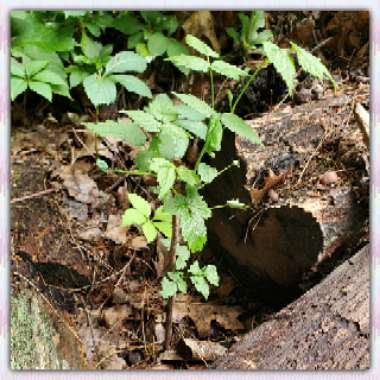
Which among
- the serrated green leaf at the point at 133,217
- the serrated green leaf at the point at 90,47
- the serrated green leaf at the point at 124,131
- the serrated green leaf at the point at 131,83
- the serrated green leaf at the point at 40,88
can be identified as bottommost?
the serrated green leaf at the point at 133,217

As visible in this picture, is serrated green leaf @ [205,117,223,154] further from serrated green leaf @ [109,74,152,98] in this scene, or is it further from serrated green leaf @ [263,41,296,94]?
serrated green leaf @ [109,74,152,98]

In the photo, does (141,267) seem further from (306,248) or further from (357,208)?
(357,208)

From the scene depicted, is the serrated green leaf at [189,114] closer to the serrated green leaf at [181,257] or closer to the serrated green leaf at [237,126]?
the serrated green leaf at [237,126]

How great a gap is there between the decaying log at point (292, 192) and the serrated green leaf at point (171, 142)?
1.37 feet

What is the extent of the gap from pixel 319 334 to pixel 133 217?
49cm

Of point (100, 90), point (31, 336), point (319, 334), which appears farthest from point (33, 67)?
point (319, 334)

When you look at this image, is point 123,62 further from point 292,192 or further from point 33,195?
point 292,192

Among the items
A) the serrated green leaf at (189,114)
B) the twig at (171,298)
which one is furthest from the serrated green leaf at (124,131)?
the twig at (171,298)

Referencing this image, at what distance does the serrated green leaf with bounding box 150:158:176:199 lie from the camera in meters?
1.29

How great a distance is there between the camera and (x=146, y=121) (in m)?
1.37

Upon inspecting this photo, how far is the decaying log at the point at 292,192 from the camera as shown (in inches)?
66.2

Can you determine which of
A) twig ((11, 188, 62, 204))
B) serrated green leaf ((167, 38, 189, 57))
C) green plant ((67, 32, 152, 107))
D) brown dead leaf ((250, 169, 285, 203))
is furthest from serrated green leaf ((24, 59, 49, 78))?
brown dead leaf ((250, 169, 285, 203))

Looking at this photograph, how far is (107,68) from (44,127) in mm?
434
